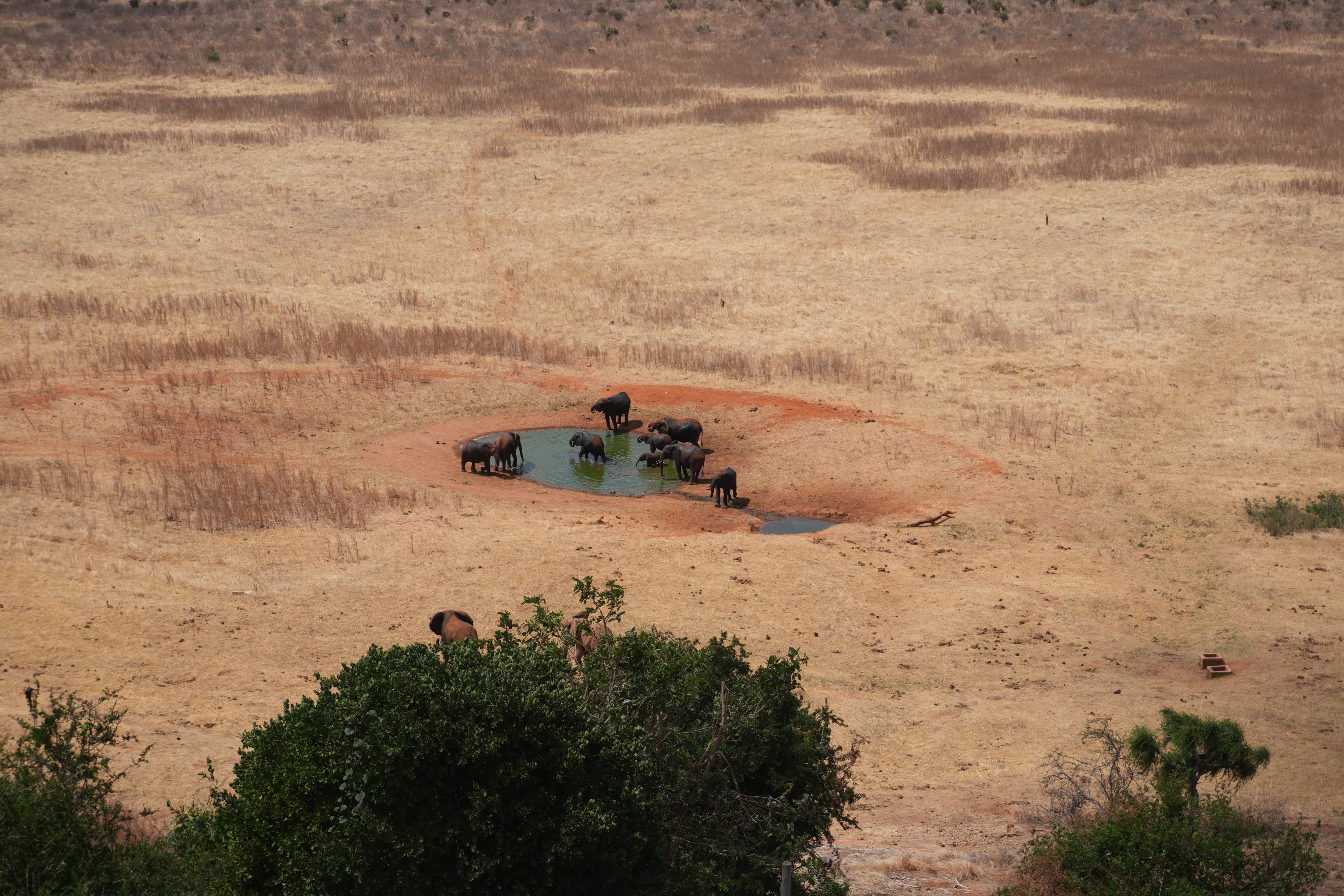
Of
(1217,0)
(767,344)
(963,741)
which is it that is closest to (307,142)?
(767,344)

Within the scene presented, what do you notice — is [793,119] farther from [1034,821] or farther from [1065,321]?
[1034,821]

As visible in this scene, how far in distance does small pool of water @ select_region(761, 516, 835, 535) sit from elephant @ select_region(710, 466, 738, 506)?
80 cm


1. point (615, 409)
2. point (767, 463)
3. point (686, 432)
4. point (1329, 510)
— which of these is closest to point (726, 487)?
point (767, 463)

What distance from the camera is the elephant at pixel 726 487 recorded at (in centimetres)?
1870

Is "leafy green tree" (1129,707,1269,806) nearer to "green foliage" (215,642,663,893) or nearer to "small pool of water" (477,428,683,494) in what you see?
"green foliage" (215,642,663,893)

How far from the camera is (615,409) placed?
22.0 meters

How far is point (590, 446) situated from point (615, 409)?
1646 mm

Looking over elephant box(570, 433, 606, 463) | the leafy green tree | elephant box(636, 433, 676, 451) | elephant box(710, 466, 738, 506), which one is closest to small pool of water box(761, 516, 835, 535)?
elephant box(710, 466, 738, 506)

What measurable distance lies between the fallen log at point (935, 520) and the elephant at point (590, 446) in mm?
5491

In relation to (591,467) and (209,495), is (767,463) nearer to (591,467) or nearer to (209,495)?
(591,467)

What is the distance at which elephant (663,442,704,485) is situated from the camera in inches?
775

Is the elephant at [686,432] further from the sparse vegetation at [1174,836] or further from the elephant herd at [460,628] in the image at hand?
the sparse vegetation at [1174,836]

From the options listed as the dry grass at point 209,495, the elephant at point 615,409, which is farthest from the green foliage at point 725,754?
the elephant at point 615,409

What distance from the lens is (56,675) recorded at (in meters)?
12.4
